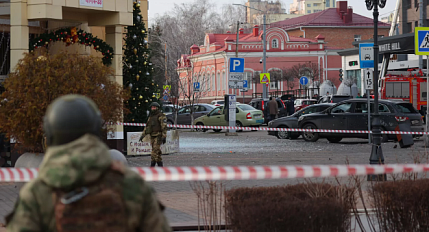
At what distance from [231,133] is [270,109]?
513 centimetres

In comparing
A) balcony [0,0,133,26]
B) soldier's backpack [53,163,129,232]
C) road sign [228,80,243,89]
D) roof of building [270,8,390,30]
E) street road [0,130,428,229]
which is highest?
roof of building [270,8,390,30]

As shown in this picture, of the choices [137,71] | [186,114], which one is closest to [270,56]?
[186,114]

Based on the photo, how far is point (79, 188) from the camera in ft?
8.50

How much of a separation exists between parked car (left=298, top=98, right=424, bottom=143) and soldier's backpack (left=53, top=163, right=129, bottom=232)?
64.1ft

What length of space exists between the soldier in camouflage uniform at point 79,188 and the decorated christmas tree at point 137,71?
16005 mm

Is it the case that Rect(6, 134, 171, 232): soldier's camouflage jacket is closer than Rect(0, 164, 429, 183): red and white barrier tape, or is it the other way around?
Rect(6, 134, 171, 232): soldier's camouflage jacket

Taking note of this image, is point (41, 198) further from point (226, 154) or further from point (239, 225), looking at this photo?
point (226, 154)

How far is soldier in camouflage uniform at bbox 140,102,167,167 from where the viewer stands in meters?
14.4

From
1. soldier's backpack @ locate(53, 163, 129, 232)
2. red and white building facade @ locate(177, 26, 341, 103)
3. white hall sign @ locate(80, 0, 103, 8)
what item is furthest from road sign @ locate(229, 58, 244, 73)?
red and white building facade @ locate(177, 26, 341, 103)

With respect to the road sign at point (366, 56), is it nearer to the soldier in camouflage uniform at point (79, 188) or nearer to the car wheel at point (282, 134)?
the car wheel at point (282, 134)

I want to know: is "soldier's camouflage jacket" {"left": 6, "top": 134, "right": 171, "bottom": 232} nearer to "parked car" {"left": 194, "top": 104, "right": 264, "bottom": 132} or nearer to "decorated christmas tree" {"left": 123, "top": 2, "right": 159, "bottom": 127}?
"decorated christmas tree" {"left": 123, "top": 2, "right": 159, "bottom": 127}

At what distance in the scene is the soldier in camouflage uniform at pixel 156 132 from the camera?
47.1 feet

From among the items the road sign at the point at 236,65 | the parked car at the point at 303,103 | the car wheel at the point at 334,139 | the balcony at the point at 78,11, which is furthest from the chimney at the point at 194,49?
the balcony at the point at 78,11

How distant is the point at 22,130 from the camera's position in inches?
397
